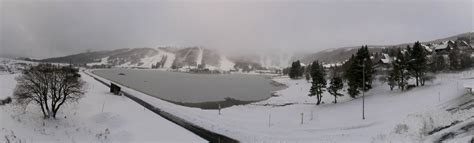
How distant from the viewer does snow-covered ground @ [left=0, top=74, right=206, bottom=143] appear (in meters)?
30.1

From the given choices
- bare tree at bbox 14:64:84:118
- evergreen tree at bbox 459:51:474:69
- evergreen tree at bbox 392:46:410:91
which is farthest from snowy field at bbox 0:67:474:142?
evergreen tree at bbox 459:51:474:69

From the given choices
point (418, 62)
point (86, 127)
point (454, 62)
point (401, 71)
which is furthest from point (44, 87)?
point (454, 62)

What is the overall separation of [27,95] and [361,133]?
127ft

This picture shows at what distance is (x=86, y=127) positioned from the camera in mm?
35531

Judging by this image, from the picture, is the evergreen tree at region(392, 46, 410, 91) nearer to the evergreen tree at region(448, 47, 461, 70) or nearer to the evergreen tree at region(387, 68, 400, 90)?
the evergreen tree at region(387, 68, 400, 90)

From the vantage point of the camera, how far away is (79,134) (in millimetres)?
32438

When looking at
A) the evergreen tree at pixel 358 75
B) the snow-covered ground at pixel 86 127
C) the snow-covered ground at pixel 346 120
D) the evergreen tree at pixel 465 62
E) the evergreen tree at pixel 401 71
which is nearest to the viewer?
the snow-covered ground at pixel 86 127

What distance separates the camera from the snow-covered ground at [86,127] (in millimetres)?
30078

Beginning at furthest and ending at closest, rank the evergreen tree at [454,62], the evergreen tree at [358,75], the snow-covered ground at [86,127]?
1. the evergreen tree at [454,62]
2. the evergreen tree at [358,75]
3. the snow-covered ground at [86,127]

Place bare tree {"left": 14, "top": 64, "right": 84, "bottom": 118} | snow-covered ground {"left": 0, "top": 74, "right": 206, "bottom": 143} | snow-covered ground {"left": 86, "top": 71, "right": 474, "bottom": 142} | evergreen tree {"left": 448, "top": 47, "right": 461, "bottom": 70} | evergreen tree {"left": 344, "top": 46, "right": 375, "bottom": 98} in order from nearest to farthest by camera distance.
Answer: snow-covered ground {"left": 0, "top": 74, "right": 206, "bottom": 143}
snow-covered ground {"left": 86, "top": 71, "right": 474, "bottom": 142}
bare tree {"left": 14, "top": 64, "right": 84, "bottom": 118}
evergreen tree {"left": 344, "top": 46, "right": 375, "bottom": 98}
evergreen tree {"left": 448, "top": 47, "right": 461, "bottom": 70}

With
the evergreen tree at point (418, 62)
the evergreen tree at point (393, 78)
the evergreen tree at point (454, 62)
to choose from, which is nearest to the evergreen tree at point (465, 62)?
the evergreen tree at point (454, 62)

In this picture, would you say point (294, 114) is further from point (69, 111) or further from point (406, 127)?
point (69, 111)

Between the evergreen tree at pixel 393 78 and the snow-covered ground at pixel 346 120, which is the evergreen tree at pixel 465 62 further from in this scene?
the evergreen tree at pixel 393 78

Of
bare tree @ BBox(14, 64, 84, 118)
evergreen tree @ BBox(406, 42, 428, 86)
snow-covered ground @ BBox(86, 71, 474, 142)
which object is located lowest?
snow-covered ground @ BBox(86, 71, 474, 142)
